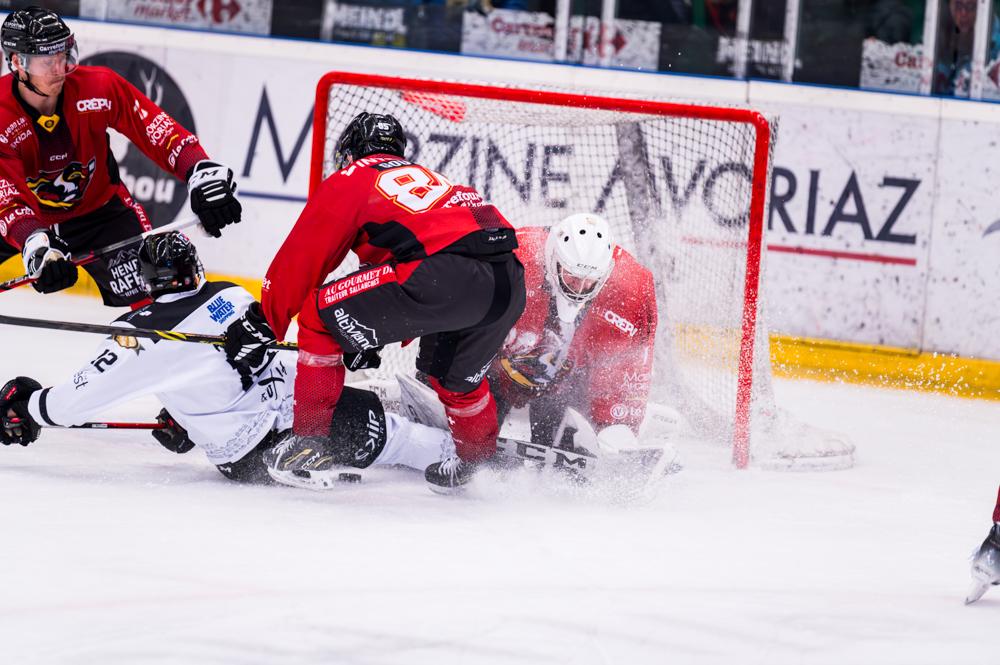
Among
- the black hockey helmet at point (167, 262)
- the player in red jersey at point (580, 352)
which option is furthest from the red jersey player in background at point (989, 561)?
the black hockey helmet at point (167, 262)

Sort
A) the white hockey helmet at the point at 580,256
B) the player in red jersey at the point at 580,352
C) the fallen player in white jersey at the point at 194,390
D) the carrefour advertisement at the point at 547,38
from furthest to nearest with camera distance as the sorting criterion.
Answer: the carrefour advertisement at the point at 547,38, the player in red jersey at the point at 580,352, the white hockey helmet at the point at 580,256, the fallen player in white jersey at the point at 194,390

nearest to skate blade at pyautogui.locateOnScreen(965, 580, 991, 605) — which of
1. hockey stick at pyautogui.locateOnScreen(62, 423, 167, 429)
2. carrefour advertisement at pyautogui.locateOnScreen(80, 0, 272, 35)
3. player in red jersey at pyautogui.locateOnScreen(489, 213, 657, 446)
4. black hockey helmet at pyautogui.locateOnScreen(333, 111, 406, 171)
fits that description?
player in red jersey at pyautogui.locateOnScreen(489, 213, 657, 446)

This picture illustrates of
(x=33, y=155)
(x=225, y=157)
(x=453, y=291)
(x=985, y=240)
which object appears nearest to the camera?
(x=453, y=291)

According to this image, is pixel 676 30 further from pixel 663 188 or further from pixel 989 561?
pixel 989 561

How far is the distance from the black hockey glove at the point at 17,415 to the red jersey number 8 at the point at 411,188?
105 cm

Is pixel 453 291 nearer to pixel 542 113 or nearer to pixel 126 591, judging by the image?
pixel 126 591

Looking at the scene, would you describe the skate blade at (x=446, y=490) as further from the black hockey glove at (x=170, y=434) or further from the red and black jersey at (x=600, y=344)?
the black hockey glove at (x=170, y=434)

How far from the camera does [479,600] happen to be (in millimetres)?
2385

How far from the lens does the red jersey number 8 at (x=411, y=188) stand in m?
2.93

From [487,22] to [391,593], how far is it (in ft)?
12.6

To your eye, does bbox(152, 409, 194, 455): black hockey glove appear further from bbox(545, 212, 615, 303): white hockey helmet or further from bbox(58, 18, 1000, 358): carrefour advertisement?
bbox(58, 18, 1000, 358): carrefour advertisement

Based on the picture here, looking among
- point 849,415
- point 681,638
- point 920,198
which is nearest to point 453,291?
point 681,638

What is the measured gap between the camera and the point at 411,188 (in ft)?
9.71

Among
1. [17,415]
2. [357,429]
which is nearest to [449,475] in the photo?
[357,429]
